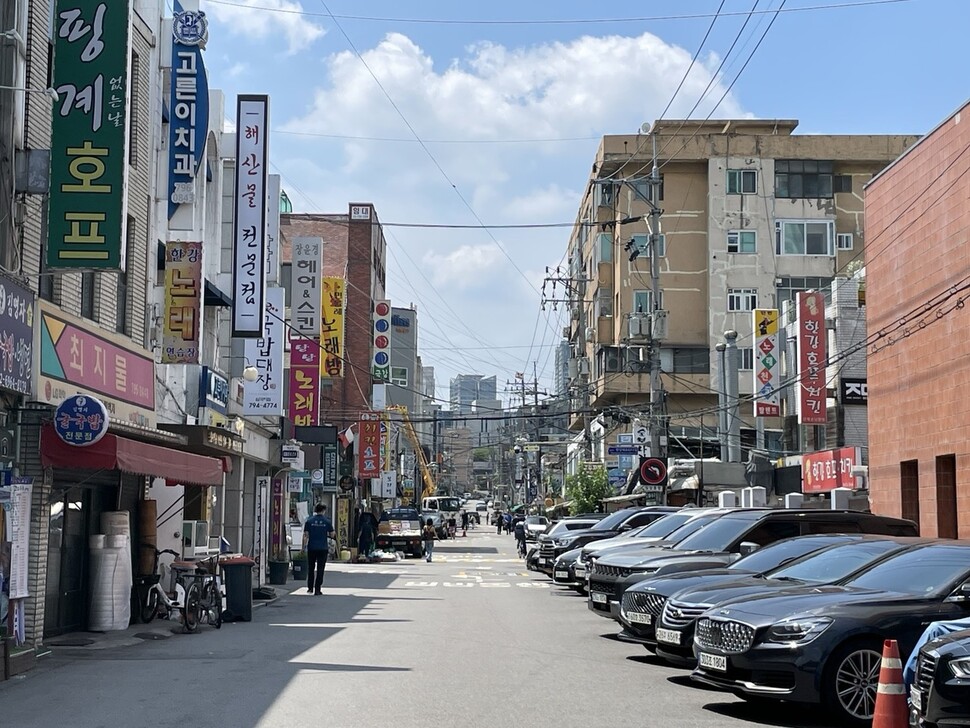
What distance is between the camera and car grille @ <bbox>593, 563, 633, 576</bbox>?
1769 centimetres

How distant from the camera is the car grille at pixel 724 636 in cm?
1045

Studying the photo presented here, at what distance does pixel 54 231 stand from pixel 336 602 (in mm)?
11579

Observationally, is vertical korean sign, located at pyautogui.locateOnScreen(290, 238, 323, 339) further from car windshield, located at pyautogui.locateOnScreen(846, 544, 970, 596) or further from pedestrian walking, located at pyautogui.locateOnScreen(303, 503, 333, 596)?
car windshield, located at pyautogui.locateOnScreen(846, 544, 970, 596)

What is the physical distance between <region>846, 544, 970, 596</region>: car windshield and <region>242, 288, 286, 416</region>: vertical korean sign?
19.1 m

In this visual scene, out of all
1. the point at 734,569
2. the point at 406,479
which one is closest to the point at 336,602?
the point at 734,569

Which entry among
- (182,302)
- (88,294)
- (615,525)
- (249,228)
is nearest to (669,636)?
(88,294)

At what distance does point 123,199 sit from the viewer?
48.6 ft

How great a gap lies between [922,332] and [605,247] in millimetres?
44757

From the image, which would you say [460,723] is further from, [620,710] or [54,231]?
[54,231]

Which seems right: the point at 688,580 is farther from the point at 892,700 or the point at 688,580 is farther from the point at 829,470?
the point at 829,470

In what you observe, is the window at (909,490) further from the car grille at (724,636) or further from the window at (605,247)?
the window at (605,247)

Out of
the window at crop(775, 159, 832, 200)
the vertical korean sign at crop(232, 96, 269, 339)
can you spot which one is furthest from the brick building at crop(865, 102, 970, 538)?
the window at crop(775, 159, 832, 200)

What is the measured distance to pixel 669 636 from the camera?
12.9m

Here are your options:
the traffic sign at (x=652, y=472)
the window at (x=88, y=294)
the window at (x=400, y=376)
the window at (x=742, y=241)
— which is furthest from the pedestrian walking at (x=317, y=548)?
the window at (x=400, y=376)
